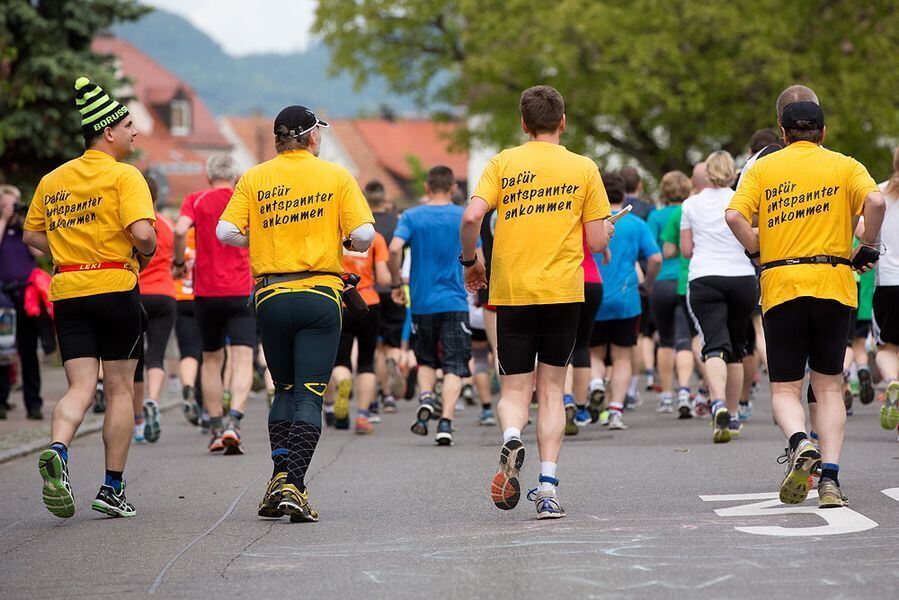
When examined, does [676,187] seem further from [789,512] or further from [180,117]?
[180,117]

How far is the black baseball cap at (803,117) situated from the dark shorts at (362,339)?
569 cm

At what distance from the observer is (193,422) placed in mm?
13438

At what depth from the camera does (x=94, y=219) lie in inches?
319

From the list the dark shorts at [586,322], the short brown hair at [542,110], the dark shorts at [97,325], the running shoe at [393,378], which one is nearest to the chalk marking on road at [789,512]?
the short brown hair at [542,110]

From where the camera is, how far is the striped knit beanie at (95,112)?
27.0 ft

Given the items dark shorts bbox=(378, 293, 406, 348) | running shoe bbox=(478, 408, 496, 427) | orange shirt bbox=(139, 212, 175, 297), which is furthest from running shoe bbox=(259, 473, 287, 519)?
dark shorts bbox=(378, 293, 406, 348)

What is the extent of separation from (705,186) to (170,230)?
426cm

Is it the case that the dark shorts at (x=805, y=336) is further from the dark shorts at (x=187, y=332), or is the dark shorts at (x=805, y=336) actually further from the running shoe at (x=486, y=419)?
the dark shorts at (x=187, y=332)

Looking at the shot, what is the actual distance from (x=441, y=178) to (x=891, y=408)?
395cm

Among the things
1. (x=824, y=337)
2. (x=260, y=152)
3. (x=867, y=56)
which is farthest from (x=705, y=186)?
(x=260, y=152)

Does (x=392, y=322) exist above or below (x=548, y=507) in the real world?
above

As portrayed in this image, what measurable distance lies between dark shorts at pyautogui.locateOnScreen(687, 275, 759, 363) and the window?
71477mm

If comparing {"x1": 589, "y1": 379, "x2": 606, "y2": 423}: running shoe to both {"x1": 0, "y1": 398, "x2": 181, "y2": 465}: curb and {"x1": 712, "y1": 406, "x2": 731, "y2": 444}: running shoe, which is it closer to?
{"x1": 712, "y1": 406, "x2": 731, "y2": 444}: running shoe

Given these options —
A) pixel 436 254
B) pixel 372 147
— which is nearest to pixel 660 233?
pixel 436 254
